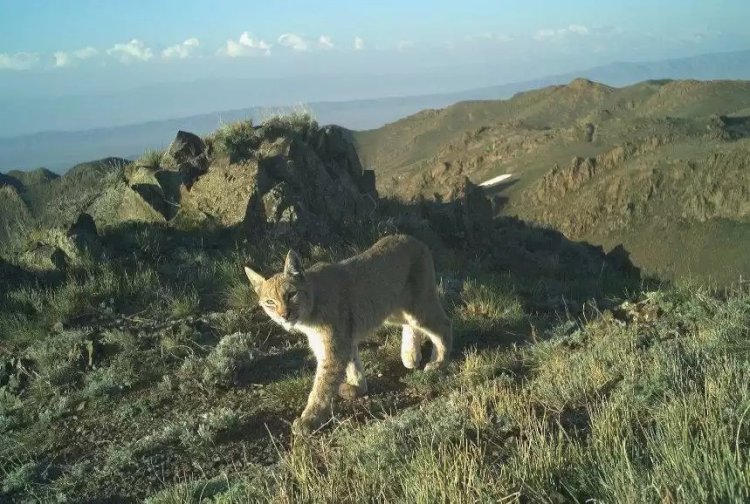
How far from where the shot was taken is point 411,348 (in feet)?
25.9

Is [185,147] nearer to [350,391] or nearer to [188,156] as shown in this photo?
[188,156]

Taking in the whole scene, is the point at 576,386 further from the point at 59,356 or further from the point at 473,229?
the point at 473,229

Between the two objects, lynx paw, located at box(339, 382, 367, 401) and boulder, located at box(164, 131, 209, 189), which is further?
boulder, located at box(164, 131, 209, 189)

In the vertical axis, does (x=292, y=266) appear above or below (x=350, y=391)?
above

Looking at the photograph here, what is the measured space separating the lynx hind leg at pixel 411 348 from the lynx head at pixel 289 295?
1685mm

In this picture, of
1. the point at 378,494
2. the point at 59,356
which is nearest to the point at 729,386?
the point at 378,494

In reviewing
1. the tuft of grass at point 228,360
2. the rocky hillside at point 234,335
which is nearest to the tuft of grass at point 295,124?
the rocky hillside at point 234,335

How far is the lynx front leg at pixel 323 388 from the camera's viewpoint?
6.29m

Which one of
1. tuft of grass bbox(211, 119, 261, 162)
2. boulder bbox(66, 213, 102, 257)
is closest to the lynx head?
boulder bbox(66, 213, 102, 257)

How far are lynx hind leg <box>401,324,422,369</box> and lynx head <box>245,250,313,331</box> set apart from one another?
168cm

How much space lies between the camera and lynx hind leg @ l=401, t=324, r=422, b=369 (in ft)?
25.8

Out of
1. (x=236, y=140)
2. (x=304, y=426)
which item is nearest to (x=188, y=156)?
(x=236, y=140)

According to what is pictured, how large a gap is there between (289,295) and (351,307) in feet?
2.47

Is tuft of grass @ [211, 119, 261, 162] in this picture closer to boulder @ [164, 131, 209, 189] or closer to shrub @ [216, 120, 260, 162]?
shrub @ [216, 120, 260, 162]
